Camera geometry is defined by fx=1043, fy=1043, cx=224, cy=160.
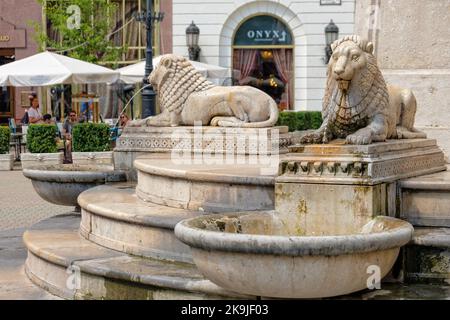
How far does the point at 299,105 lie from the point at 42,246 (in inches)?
1011

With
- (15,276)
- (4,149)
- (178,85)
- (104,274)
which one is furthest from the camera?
(4,149)

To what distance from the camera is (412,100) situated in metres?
9.27

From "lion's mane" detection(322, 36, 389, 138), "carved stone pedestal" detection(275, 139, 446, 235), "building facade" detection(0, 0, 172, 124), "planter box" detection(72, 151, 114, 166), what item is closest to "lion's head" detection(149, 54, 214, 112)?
"lion's mane" detection(322, 36, 389, 138)

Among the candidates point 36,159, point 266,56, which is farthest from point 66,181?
point 266,56

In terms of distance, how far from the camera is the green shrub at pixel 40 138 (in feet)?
73.6

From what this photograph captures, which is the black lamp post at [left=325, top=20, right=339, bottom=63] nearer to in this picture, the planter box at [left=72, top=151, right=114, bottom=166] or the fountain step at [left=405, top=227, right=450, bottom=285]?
the planter box at [left=72, top=151, right=114, bottom=166]

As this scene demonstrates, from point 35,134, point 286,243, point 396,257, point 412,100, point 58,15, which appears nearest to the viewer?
point 286,243

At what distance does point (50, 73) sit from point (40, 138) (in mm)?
2127

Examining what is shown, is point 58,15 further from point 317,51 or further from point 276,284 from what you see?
point 276,284

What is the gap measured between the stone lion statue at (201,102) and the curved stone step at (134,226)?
2.54 m

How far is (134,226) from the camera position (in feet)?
27.1

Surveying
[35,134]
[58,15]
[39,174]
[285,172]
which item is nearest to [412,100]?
[285,172]

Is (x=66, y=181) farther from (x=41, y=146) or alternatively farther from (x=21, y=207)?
(x=41, y=146)

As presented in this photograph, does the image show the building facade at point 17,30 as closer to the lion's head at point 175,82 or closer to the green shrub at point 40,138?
the green shrub at point 40,138
